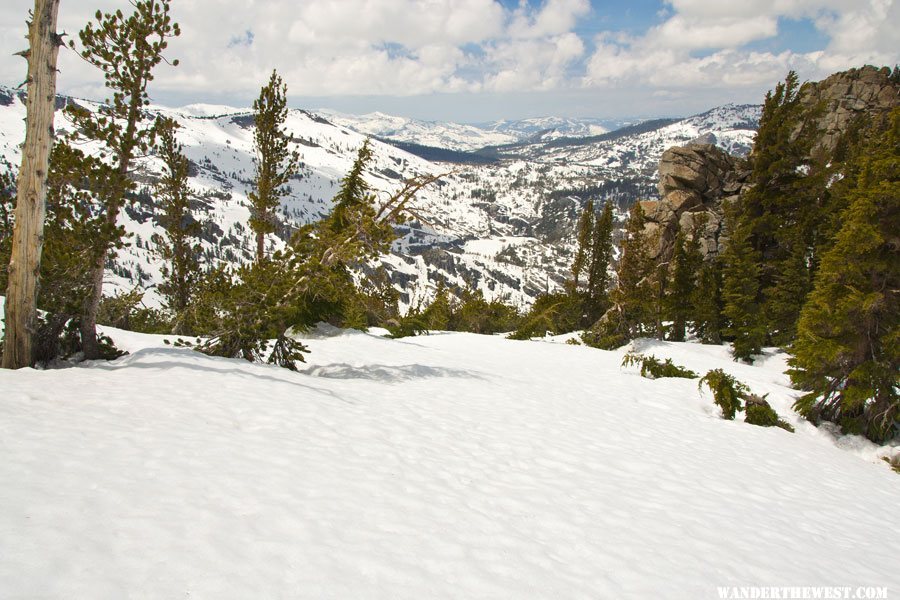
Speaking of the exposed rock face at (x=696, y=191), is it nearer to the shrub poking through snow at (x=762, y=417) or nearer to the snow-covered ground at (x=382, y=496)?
the shrub poking through snow at (x=762, y=417)

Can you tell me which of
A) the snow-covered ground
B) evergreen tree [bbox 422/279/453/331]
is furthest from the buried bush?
evergreen tree [bbox 422/279/453/331]

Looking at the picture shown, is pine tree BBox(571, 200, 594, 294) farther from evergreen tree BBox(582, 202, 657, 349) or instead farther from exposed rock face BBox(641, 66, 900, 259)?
evergreen tree BBox(582, 202, 657, 349)

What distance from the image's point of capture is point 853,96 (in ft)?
151

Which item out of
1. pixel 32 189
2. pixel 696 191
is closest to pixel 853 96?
pixel 696 191

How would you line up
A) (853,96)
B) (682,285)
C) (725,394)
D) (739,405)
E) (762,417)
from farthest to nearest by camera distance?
(853,96) → (682,285) → (739,405) → (725,394) → (762,417)

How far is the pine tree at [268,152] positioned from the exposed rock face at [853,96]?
51602 mm

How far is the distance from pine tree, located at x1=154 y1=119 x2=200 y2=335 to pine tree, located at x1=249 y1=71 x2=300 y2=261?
3484 millimetres

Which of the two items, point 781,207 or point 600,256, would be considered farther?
point 600,256

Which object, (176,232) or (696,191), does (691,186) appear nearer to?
(696,191)

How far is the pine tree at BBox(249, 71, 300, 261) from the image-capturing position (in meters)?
18.6

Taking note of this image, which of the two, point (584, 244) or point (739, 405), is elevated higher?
point (584, 244)

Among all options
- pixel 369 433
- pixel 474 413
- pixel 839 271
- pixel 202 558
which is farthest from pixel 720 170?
pixel 202 558

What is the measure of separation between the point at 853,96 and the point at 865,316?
51.9 metres

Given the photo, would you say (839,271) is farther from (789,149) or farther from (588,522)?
(789,149)
